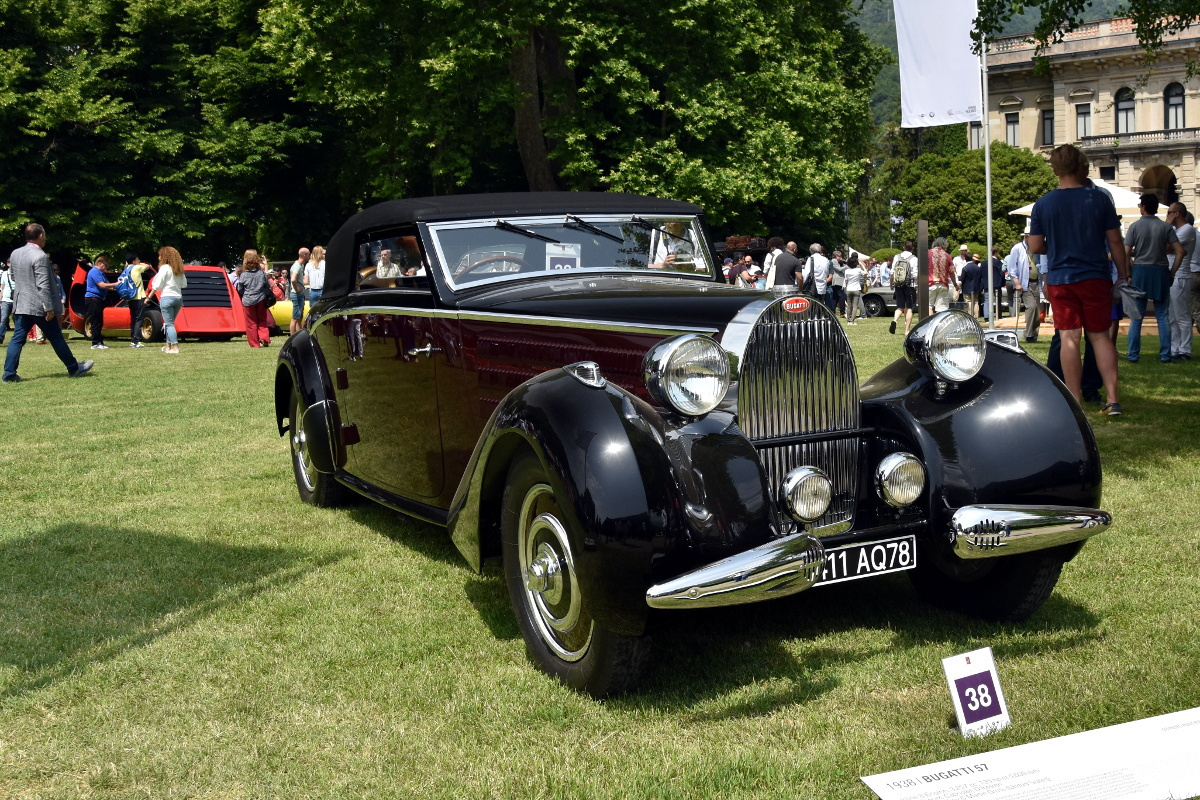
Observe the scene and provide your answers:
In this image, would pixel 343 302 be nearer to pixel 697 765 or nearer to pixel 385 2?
pixel 697 765

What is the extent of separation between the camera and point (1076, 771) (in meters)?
2.91

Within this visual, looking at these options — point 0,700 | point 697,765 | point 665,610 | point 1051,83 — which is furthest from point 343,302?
point 1051,83

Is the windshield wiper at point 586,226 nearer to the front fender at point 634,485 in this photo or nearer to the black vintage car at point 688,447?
the black vintage car at point 688,447

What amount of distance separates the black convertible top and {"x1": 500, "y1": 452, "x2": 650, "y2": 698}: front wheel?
1.80 metres

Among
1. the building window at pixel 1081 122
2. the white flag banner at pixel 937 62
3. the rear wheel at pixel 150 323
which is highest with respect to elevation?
the building window at pixel 1081 122

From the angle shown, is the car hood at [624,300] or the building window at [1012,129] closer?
the car hood at [624,300]

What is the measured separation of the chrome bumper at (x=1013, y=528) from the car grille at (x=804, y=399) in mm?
484

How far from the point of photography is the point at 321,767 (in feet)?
10.5

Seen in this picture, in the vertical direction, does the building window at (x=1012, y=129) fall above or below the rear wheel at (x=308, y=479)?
above

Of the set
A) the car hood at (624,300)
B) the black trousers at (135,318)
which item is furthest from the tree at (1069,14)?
the black trousers at (135,318)

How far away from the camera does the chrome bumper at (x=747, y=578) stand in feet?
10.6

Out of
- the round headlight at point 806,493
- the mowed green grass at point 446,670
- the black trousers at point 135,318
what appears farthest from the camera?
the black trousers at point 135,318

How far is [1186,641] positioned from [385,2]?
2105cm

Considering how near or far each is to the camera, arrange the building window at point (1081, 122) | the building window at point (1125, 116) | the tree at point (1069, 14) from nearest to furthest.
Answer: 1. the tree at point (1069, 14)
2. the building window at point (1125, 116)
3. the building window at point (1081, 122)
